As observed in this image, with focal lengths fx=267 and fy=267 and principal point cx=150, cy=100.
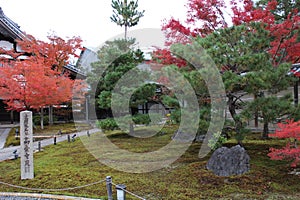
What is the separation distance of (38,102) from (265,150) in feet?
34.4

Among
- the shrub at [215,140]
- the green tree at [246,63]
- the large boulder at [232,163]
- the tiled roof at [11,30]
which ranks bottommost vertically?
the large boulder at [232,163]

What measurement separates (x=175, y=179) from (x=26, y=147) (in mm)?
3549

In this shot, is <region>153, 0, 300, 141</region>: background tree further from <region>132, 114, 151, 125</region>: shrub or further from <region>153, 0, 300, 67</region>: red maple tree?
<region>132, 114, 151, 125</region>: shrub

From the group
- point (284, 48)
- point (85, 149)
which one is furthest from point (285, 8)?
point (85, 149)

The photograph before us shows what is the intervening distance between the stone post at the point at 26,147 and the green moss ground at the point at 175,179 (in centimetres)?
21

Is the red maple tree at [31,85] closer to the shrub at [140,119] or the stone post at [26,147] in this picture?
the shrub at [140,119]

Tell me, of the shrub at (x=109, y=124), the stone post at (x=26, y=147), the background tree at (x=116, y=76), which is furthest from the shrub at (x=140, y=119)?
the stone post at (x=26, y=147)

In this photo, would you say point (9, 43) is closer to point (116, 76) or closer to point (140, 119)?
point (116, 76)

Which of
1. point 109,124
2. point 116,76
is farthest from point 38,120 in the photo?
point 116,76

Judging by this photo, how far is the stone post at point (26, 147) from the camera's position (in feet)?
20.3

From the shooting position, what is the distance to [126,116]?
11.3m

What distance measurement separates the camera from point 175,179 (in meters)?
5.66

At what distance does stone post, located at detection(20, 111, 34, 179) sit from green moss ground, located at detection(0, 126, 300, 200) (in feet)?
0.68

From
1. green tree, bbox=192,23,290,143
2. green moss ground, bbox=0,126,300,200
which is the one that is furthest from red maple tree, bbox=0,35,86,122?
green tree, bbox=192,23,290,143
